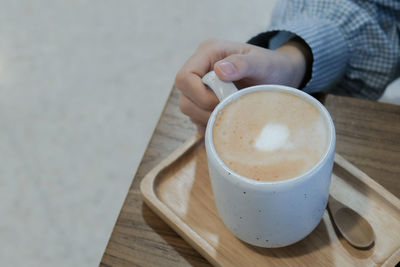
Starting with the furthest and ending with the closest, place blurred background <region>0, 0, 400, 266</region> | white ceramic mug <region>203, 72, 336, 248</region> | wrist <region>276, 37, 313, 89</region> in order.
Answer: blurred background <region>0, 0, 400, 266</region> → wrist <region>276, 37, 313, 89</region> → white ceramic mug <region>203, 72, 336, 248</region>

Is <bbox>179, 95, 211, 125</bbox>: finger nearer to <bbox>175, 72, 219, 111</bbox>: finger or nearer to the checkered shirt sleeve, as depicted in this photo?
<bbox>175, 72, 219, 111</bbox>: finger

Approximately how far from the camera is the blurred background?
1112 millimetres

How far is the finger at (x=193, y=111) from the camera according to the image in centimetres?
56

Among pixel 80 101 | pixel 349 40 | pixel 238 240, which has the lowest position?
pixel 80 101

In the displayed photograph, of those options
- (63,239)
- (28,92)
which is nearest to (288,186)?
(63,239)

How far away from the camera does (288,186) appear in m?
0.36

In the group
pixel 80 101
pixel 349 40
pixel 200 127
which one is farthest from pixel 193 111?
pixel 80 101

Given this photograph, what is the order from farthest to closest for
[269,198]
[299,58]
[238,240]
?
[299,58] → [238,240] → [269,198]

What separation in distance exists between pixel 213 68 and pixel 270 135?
0.14 m

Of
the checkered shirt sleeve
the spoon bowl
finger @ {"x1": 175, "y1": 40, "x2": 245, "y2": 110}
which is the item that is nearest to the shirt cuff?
the checkered shirt sleeve

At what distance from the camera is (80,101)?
1330 millimetres

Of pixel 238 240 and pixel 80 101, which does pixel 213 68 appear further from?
pixel 80 101

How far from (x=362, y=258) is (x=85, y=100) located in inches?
41.0

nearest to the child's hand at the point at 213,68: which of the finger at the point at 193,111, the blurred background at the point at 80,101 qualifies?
the finger at the point at 193,111
